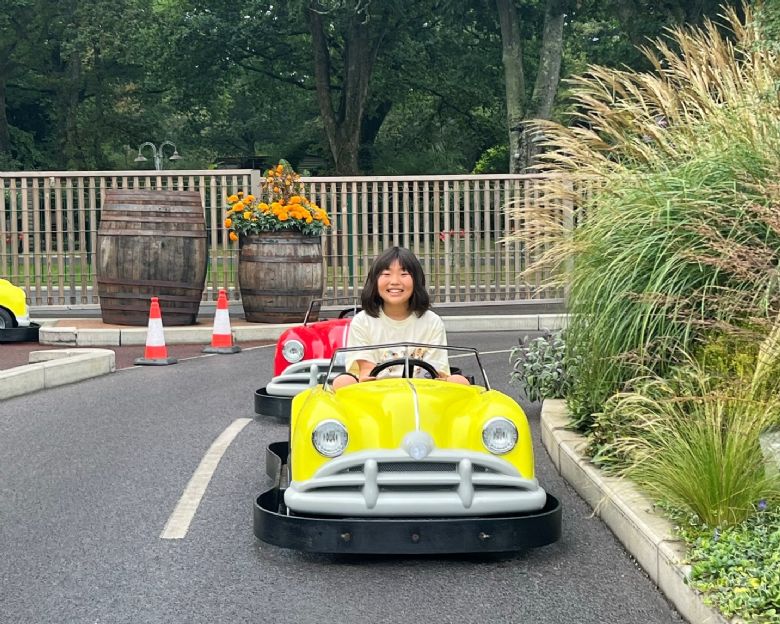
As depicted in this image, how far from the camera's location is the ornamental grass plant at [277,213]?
59.5 feet

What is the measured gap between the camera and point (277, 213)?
1808 centimetres

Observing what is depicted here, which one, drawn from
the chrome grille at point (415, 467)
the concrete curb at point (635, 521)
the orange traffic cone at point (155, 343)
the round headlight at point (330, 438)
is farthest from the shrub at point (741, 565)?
the orange traffic cone at point (155, 343)

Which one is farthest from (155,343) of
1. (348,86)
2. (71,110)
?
(71,110)

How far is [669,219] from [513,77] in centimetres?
2628

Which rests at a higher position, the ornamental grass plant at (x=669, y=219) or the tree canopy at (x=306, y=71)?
the tree canopy at (x=306, y=71)

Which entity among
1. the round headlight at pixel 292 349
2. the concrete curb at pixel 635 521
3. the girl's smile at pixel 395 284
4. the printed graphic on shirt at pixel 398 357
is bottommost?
the concrete curb at pixel 635 521

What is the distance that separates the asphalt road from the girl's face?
1423 mm

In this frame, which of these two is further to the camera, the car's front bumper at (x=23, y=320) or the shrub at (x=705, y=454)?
the car's front bumper at (x=23, y=320)

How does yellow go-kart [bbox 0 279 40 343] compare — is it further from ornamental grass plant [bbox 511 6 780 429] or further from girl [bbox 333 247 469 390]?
girl [bbox 333 247 469 390]

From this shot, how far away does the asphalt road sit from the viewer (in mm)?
5324

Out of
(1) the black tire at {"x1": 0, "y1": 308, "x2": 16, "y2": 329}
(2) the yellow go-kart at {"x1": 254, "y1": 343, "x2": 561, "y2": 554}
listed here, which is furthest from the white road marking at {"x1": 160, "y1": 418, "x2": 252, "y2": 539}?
(1) the black tire at {"x1": 0, "y1": 308, "x2": 16, "y2": 329}

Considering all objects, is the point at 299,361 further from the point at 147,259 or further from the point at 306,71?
the point at 306,71

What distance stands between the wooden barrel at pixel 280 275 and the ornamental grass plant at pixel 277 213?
0.41ft

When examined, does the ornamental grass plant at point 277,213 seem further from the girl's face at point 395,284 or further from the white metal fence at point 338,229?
the girl's face at point 395,284
